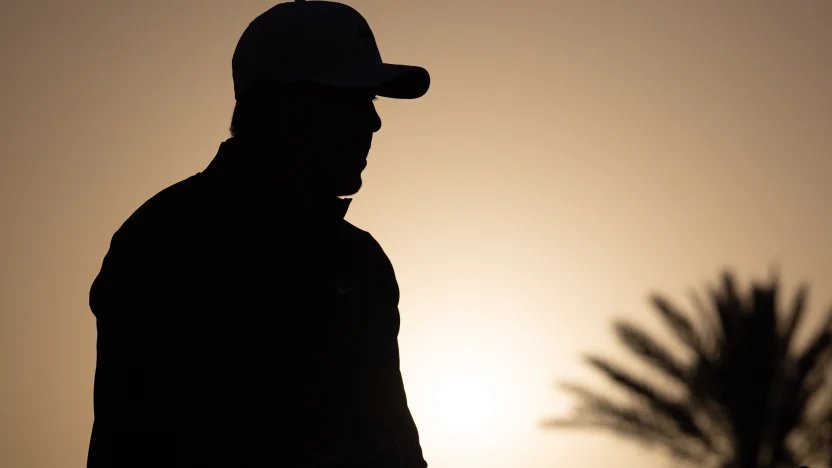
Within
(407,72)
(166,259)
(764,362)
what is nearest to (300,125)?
(407,72)

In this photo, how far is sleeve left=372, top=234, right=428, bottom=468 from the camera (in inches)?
100

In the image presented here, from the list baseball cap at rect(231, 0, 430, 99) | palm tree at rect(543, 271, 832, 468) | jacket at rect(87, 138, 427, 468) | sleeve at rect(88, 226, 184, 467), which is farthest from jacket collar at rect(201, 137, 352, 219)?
palm tree at rect(543, 271, 832, 468)

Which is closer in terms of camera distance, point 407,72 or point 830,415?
point 407,72

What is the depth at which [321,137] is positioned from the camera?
2402 mm

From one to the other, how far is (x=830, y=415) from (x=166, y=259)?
38.9ft

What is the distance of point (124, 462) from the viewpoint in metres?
2.03

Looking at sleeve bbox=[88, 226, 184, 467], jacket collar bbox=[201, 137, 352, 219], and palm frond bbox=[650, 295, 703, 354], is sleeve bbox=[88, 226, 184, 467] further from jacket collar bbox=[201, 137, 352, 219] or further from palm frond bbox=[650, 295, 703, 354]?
palm frond bbox=[650, 295, 703, 354]

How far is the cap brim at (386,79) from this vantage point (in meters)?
2.37

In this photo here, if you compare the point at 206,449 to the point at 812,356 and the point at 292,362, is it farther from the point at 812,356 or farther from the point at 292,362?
the point at 812,356

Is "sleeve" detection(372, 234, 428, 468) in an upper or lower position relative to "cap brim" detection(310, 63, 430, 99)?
lower

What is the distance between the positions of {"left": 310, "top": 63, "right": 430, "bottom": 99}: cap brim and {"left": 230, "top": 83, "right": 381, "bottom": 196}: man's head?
0.05 metres

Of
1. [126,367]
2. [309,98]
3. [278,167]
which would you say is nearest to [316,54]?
[309,98]

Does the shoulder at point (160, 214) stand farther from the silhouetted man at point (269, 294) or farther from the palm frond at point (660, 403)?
the palm frond at point (660, 403)

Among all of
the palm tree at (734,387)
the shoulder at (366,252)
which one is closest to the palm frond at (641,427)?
the palm tree at (734,387)
